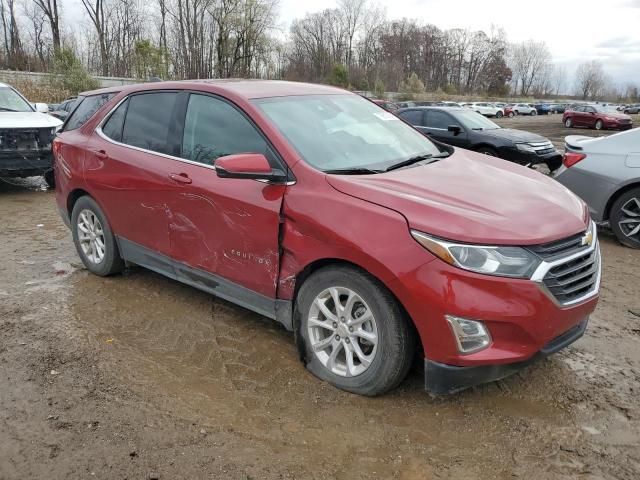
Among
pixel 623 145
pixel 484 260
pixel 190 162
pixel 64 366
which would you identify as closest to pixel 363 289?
pixel 484 260

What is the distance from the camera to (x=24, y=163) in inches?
347

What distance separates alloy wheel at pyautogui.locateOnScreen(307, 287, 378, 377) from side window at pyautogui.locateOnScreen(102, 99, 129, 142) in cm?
247

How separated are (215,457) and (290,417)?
19.0 inches

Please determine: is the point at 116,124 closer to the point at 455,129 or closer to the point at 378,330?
the point at 378,330

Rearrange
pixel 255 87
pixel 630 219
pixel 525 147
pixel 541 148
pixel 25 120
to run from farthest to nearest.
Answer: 1. pixel 541 148
2. pixel 525 147
3. pixel 25 120
4. pixel 630 219
5. pixel 255 87

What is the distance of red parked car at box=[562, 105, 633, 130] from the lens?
33.3m

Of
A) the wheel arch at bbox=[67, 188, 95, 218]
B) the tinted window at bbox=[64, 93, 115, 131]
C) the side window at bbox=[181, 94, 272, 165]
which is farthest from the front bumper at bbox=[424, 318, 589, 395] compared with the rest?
the tinted window at bbox=[64, 93, 115, 131]

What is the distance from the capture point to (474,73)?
4035 inches

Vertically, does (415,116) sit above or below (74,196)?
above

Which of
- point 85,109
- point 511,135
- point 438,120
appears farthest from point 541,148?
point 85,109

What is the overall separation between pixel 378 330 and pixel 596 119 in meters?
36.4

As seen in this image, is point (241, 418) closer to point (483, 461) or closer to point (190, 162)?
point (483, 461)

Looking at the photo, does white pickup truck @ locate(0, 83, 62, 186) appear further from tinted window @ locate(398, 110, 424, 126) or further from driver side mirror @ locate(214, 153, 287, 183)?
tinted window @ locate(398, 110, 424, 126)

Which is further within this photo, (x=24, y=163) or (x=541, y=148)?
(x=541, y=148)
